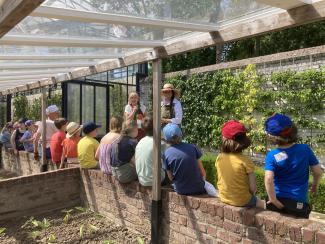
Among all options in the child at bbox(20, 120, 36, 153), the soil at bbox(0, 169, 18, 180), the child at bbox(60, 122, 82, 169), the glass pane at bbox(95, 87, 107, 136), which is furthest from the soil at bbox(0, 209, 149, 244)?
the glass pane at bbox(95, 87, 107, 136)

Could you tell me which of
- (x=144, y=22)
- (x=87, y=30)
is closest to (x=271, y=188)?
(x=144, y=22)

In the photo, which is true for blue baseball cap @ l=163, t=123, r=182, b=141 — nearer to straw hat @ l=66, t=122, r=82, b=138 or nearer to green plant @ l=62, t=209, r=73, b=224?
green plant @ l=62, t=209, r=73, b=224

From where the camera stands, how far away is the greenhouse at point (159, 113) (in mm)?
2965

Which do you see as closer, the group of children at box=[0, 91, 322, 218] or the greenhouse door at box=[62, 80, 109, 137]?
the group of children at box=[0, 91, 322, 218]

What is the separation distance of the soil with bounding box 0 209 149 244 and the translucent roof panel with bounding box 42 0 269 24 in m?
2.51

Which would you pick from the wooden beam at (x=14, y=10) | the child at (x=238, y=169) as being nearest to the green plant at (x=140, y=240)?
the child at (x=238, y=169)

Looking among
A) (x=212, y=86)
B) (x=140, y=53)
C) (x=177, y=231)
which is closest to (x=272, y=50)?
(x=212, y=86)

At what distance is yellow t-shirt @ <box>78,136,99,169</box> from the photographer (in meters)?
5.55

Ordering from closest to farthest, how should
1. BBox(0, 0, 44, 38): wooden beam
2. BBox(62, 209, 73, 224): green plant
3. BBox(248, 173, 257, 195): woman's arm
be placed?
BBox(0, 0, 44, 38): wooden beam, BBox(248, 173, 257, 195): woman's arm, BBox(62, 209, 73, 224): green plant

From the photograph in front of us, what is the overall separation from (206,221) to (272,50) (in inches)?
468

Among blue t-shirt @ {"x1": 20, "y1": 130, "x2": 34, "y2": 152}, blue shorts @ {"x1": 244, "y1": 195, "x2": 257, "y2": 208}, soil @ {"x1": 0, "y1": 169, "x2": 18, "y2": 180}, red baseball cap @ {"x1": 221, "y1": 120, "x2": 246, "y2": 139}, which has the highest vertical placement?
red baseball cap @ {"x1": 221, "y1": 120, "x2": 246, "y2": 139}

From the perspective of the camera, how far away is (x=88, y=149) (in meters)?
5.54

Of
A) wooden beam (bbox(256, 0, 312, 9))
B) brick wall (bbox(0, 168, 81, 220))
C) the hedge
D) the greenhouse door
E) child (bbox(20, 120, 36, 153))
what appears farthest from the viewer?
the greenhouse door

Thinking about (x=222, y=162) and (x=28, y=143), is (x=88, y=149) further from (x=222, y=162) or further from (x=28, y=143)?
(x=28, y=143)
